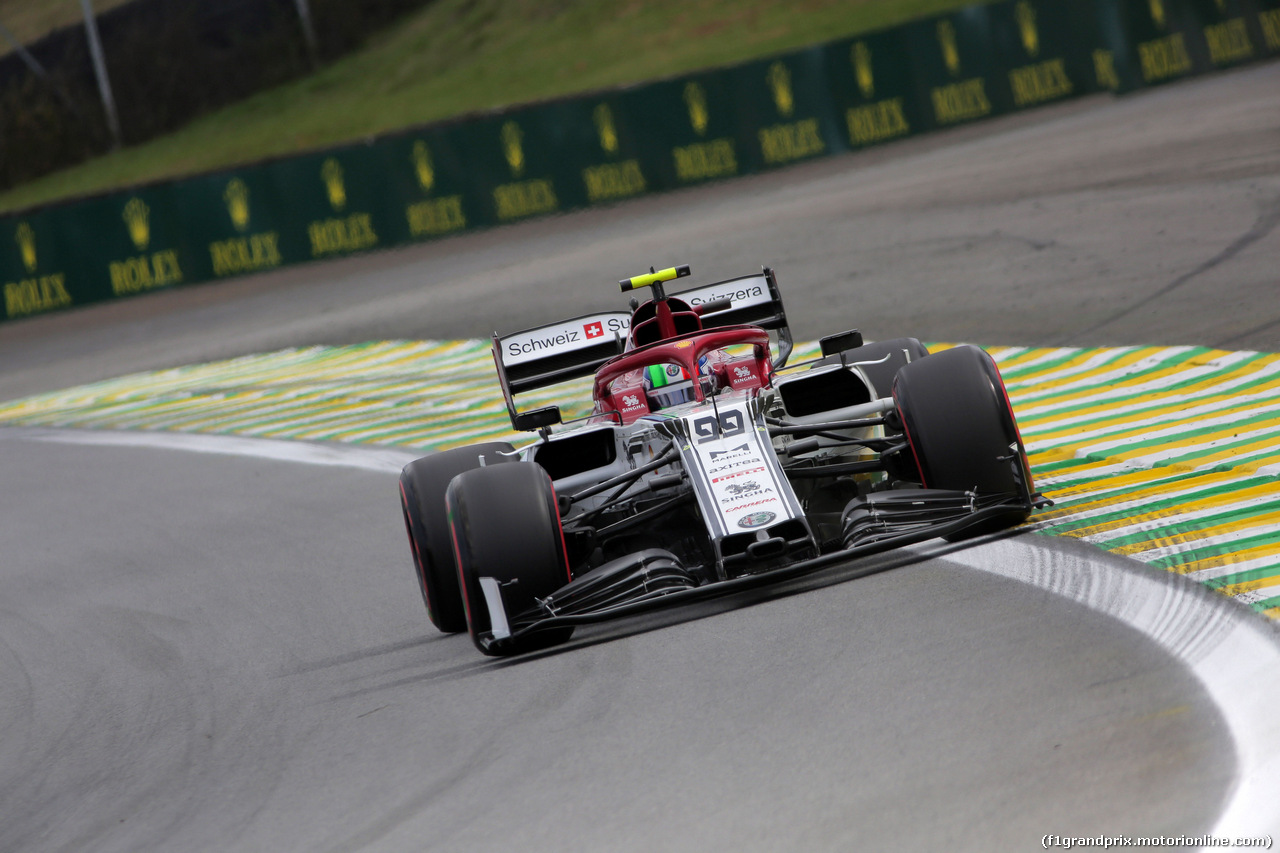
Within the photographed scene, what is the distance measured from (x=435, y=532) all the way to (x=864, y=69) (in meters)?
22.6

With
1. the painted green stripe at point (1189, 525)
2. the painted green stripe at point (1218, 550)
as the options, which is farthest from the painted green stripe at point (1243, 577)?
the painted green stripe at point (1189, 525)

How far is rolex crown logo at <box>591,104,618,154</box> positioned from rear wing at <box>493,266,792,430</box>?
59.9 ft

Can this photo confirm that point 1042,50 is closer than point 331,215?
No

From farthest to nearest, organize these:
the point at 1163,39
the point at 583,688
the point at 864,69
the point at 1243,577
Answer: the point at 1163,39 → the point at 864,69 → the point at 583,688 → the point at 1243,577

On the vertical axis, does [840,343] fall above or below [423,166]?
below

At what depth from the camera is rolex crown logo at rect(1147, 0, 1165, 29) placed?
30641mm

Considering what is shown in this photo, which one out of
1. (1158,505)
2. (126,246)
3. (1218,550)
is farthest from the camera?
(126,246)

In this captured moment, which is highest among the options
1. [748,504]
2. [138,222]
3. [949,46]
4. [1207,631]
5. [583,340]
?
[138,222]

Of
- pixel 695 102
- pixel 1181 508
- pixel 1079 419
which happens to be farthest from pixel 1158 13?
pixel 1181 508

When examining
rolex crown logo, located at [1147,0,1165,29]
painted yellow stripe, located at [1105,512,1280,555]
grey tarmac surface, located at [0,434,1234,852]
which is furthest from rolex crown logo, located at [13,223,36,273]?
painted yellow stripe, located at [1105,512,1280,555]

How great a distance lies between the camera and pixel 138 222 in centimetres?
2528

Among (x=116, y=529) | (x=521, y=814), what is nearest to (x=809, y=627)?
(x=521, y=814)

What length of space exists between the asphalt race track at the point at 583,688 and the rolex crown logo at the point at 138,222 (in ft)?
41.2

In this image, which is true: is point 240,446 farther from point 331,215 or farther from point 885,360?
point 331,215
